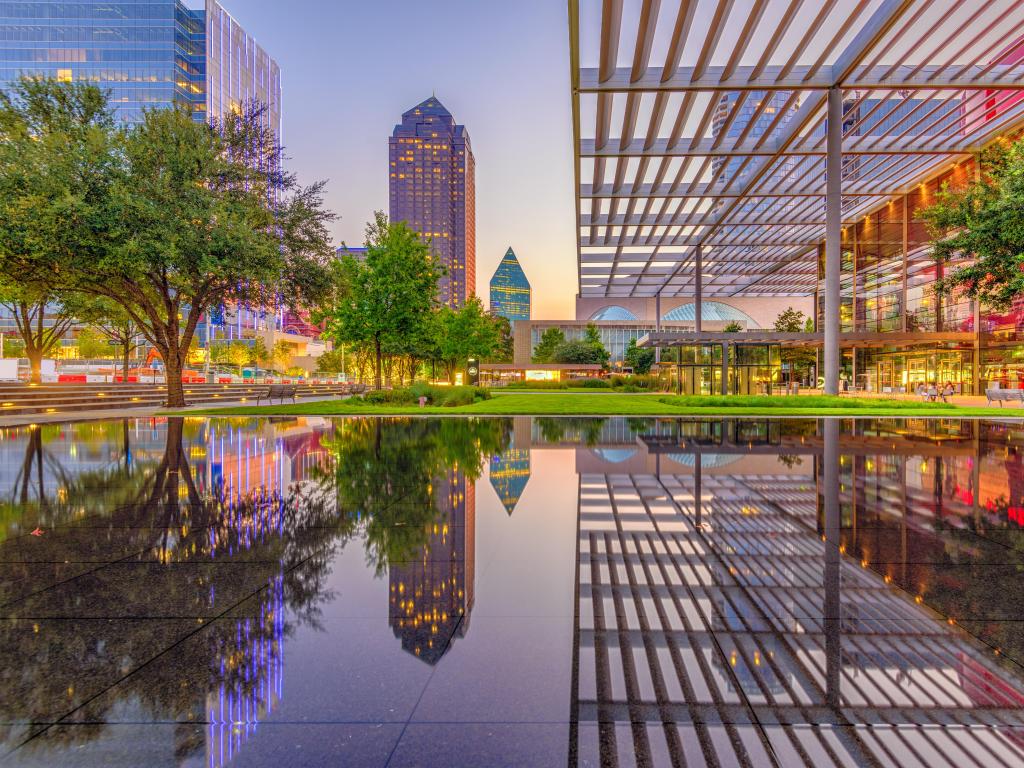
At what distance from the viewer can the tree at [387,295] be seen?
28234 millimetres

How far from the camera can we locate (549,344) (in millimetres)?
90500

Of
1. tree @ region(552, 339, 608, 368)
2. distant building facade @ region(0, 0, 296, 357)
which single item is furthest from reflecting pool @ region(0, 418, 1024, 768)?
distant building facade @ region(0, 0, 296, 357)

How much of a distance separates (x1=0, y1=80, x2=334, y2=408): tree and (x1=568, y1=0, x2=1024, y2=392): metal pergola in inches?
580

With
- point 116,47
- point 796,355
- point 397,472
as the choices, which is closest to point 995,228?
point 397,472

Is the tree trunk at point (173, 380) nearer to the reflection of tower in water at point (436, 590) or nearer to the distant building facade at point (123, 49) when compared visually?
the reflection of tower in water at point (436, 590)

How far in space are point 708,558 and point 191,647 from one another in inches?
157

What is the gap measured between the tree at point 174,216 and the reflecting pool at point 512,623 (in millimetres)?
15314

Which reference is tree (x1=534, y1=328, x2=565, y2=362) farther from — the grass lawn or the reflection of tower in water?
the reflection of tower in water

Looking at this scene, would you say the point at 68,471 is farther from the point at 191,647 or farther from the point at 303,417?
the point at 303,417

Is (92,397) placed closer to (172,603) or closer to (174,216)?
(174,216)

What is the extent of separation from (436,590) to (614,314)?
94.9 m

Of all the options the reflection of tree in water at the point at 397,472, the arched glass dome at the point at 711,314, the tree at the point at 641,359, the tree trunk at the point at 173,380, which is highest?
the arched glass dome at the point at 711,314

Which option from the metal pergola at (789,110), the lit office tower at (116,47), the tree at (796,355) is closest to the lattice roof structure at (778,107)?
the metal pergola at (789,110)

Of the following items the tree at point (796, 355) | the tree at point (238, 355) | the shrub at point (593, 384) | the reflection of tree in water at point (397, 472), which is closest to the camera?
the reflection of tree in water at point (397, 472)
